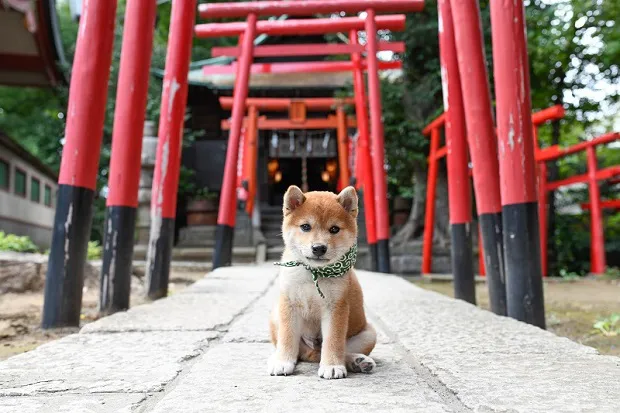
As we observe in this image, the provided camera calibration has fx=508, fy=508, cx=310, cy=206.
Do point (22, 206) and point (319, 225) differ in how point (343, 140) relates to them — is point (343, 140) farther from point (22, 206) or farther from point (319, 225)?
point (319, 225)

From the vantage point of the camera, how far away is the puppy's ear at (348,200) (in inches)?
68.3

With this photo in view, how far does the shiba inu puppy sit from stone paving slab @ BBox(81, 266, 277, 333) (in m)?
0.98

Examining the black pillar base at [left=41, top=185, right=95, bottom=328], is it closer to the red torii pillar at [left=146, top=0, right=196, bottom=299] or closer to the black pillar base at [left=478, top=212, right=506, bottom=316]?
the red torii pillar at [left=146, top=0, right=196, bottom=299]

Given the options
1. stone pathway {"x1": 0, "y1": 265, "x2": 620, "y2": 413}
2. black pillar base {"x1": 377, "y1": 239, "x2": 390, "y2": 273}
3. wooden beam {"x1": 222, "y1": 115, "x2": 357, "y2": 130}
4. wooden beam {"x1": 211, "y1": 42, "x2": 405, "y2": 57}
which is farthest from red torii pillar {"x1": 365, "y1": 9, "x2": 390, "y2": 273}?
wooden beam {"x1": 222, "y1": 115, "x2": 357, "y2": 130}

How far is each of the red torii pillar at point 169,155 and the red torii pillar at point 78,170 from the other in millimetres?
1473

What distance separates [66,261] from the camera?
3045mm

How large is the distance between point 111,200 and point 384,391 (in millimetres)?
2725

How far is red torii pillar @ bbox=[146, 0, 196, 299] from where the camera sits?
465 centimetres

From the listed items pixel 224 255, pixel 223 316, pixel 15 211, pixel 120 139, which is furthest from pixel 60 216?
pixel 15 211

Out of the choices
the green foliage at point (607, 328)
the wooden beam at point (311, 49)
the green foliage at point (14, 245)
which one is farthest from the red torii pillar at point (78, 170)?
the wooden beam at point (311, 49)

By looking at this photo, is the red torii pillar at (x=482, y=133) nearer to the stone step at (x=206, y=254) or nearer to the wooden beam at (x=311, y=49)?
the wooden beam at (x=311, y=49)

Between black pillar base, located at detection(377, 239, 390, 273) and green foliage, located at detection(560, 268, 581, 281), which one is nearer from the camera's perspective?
black pillar base, located at detection(377, 239, 390, 273)

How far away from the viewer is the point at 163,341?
2252 mm

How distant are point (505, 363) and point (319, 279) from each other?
2.36ft
